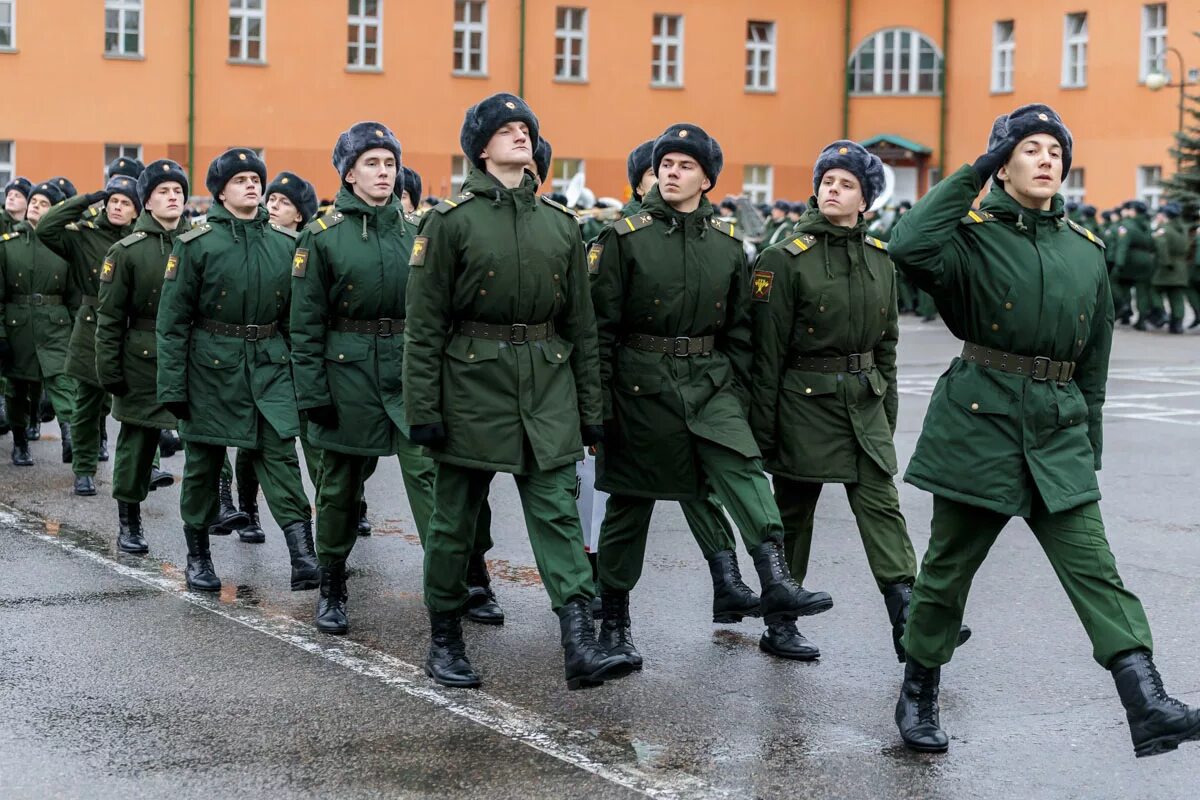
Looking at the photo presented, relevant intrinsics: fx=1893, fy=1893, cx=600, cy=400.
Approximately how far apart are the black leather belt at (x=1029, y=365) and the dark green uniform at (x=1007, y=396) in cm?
2

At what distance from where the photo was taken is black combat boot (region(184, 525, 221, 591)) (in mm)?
8344

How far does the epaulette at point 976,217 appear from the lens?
225 inches

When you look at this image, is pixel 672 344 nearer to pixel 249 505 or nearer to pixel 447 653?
pixel 447 653

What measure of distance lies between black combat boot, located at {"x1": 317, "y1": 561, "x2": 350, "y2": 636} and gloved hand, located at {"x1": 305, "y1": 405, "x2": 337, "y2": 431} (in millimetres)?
555

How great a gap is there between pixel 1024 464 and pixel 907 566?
1.30m

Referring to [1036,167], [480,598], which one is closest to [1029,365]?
[1036,167]

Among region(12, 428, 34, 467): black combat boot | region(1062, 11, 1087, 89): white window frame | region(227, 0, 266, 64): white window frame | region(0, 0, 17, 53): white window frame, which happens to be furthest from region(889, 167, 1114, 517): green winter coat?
region(1062, 11, 1087, 89): white window frame

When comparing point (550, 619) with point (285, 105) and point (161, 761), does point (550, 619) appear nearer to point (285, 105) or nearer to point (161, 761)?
point (161, 761)

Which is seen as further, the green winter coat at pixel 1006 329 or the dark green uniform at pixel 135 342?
the dark green uniform at pixel 135 342

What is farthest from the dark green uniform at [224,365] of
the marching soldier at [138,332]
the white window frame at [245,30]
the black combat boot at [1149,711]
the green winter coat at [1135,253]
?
the white window frame at [245,30]

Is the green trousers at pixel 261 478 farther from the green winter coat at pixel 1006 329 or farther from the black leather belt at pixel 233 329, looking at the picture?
the green winter coat at pixel 1006 329

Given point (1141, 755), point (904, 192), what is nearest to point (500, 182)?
point (1141, 755)

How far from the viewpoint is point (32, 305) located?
41.7ft

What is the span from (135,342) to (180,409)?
1.19 m
